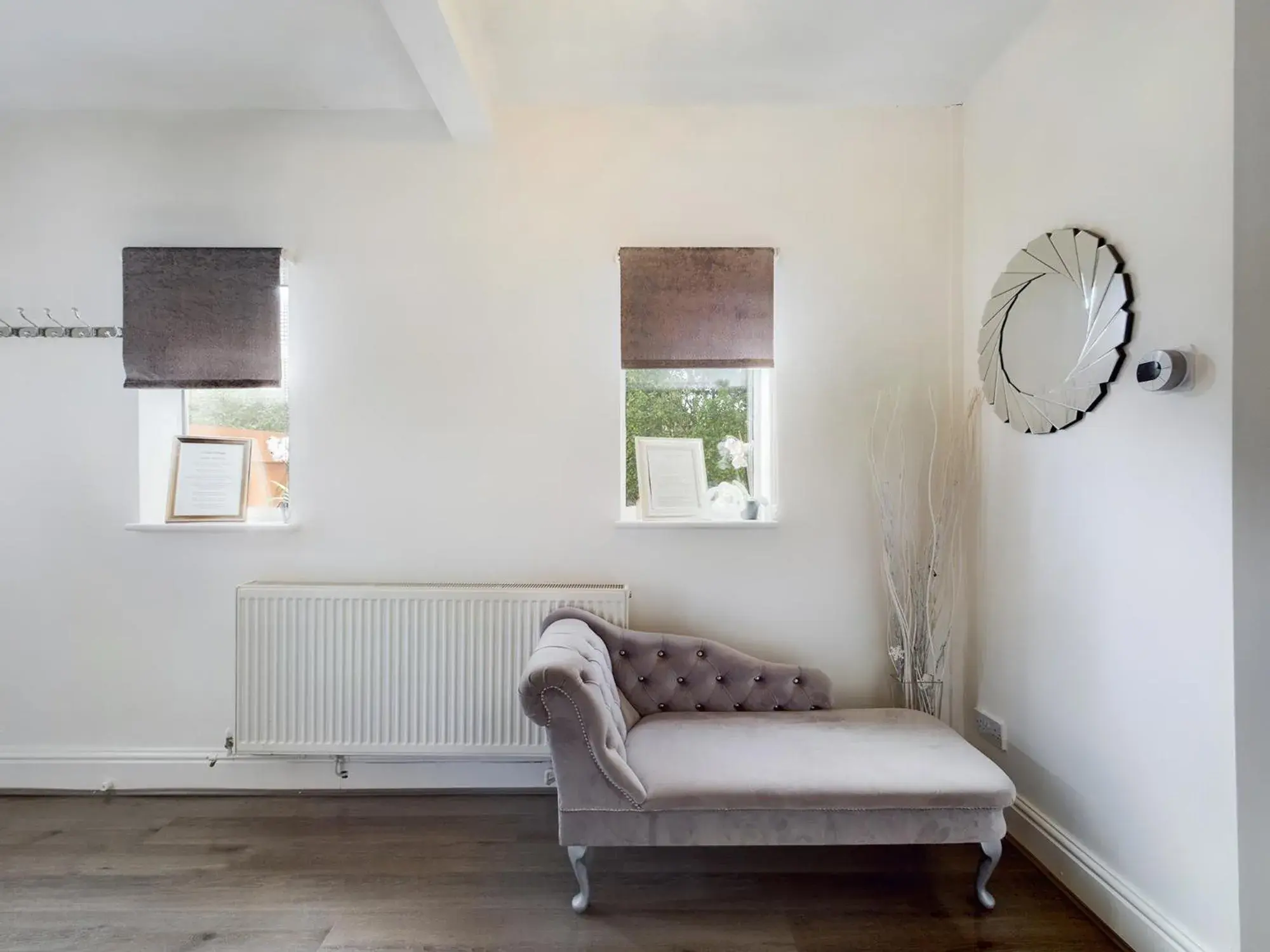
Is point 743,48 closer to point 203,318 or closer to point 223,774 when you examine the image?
point 203,318

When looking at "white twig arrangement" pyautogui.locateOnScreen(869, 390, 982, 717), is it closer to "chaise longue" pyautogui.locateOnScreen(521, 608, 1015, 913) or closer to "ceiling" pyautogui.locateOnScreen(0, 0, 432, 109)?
"chaise longue" pyautogui.locateOnScreen(521, 608, 1015, 913)

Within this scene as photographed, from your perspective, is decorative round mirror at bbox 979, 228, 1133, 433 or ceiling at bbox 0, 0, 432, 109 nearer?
decorative round mirror at bbox 979, 228, 1133, 433

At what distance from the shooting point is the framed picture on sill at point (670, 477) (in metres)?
2.54

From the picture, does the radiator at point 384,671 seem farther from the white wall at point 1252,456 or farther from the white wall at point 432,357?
the white wall at point 1252,456

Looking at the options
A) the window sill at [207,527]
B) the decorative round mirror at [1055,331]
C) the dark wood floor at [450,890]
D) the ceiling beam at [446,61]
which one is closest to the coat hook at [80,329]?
the window sill at [207,527]

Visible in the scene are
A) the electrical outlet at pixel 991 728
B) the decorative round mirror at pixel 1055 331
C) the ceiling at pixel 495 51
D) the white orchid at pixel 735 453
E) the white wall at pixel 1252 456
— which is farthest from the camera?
the white orchid at pixel 735 453

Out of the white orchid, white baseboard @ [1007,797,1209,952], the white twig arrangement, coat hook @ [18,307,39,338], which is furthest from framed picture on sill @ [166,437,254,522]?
white baseboard @ [1007,797,1209,952]

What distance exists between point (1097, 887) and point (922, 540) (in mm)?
1150

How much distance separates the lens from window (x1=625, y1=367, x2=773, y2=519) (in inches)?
103

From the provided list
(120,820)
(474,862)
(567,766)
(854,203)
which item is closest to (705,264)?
(854,203)

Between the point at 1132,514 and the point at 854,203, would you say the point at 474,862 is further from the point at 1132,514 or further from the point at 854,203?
the point at 854,203

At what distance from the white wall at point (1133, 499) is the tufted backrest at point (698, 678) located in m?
0.71

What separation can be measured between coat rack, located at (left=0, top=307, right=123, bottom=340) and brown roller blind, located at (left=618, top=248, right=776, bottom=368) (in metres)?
2.01

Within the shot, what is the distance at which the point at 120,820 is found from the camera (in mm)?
2283
